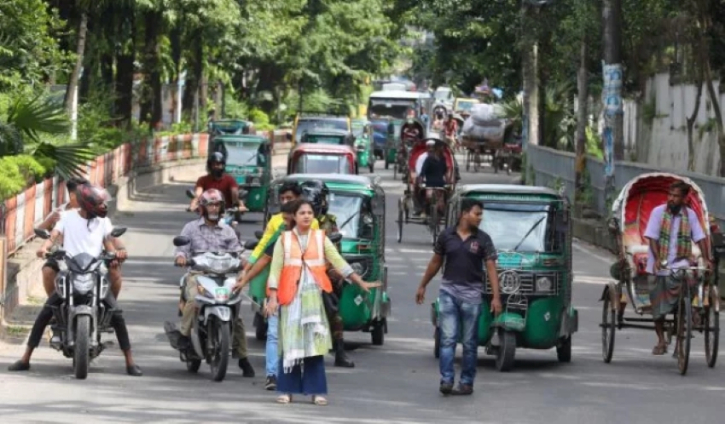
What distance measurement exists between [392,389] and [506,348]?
1758 millimetres

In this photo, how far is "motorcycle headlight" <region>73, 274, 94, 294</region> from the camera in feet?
48.4

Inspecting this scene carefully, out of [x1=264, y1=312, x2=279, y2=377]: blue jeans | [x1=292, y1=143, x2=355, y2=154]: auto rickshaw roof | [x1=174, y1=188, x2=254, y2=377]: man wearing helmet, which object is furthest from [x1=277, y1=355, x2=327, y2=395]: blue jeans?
[x1=292, y1=143, x2=355, y2=154]: auto rickshaw roof

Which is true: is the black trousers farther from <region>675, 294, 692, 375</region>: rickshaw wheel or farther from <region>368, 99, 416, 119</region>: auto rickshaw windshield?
<region>368, 99, 416, 119</region>: auto rickshaw windshield

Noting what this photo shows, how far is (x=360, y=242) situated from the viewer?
18.3 metres

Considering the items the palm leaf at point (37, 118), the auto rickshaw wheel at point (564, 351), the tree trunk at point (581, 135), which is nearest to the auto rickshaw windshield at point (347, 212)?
the auto rickshaw wheel at point (564, 351)

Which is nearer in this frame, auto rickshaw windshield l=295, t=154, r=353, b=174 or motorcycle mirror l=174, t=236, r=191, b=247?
motorcycle mirror l=174, t=236, r=191, b=247

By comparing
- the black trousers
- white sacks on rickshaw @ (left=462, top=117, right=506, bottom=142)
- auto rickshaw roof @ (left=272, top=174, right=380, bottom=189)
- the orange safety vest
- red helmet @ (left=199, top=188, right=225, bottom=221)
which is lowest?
the black trousers

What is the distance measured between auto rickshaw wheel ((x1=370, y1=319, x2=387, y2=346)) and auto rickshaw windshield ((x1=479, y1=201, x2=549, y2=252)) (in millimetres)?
1860

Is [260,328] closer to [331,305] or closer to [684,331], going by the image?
[331,305]

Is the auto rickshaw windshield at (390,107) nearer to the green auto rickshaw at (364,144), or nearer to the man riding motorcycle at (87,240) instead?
the green auto rickshaw at (364,144)

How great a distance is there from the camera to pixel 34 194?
76.5ft

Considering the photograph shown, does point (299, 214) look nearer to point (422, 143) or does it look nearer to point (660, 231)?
point (660, 231)

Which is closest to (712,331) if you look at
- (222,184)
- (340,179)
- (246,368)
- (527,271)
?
(527,271)

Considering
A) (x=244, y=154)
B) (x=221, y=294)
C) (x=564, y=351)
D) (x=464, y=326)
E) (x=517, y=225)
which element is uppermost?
(x=244, y=154)
